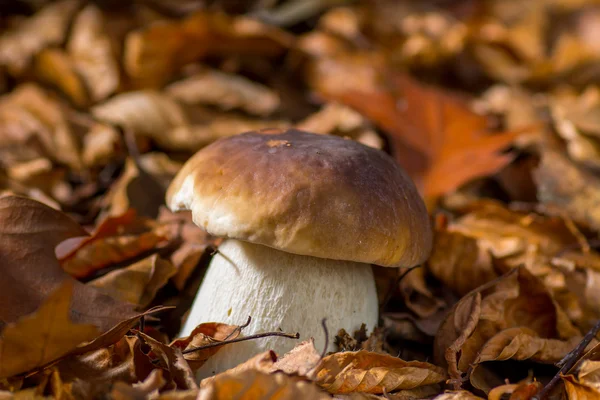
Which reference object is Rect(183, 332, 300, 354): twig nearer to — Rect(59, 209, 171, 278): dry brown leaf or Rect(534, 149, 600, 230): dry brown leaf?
Rect(59, 209, 171, 278): dry brown leaf

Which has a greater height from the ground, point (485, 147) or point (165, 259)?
point (485, 147)

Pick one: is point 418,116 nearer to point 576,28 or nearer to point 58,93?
point 58,93

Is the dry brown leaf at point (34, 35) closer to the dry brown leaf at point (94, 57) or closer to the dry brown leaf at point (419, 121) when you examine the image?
the dry brown leaf at point (94, 57)

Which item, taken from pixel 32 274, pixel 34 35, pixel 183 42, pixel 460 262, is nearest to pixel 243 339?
pixel 32 274

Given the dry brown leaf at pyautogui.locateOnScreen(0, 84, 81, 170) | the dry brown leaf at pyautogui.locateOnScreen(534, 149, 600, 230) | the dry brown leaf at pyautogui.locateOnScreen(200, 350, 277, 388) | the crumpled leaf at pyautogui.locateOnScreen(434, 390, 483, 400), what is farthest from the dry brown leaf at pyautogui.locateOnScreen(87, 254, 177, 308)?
the dry brown leaf at pyautogui.locateOnScreen(534, 149, 600, 230)

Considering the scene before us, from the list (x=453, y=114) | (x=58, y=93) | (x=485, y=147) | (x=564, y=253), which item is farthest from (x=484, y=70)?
(x=58, y=93)

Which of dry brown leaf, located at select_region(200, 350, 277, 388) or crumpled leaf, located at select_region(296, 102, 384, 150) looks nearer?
dry brown leaf, located at select_region(200, 350, 277, 388)
